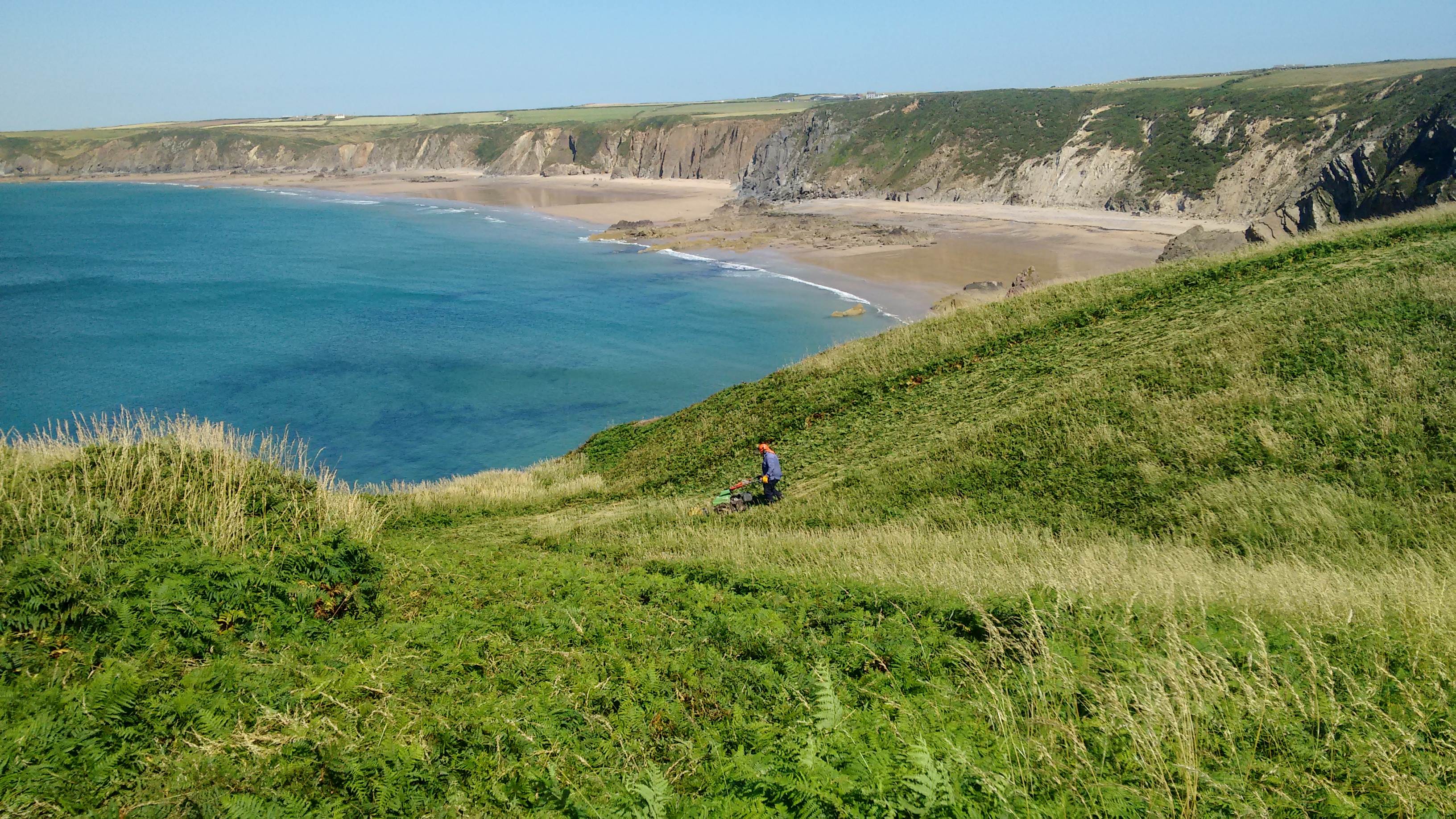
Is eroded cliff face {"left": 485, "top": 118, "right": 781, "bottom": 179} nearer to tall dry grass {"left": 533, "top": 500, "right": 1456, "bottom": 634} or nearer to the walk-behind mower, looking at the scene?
the walk-behind mower

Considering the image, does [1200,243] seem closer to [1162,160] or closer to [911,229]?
[911,229]

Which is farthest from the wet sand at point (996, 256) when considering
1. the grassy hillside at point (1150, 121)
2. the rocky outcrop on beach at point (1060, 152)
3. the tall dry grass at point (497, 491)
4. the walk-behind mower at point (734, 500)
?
the walk-behind mower at point (734, 500)

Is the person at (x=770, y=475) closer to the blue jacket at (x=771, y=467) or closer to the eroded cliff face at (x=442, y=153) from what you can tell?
the blue jacket at (x=771, y=467)

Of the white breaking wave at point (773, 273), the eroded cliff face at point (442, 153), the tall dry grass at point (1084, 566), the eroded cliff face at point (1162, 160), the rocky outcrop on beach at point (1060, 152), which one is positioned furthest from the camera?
the eroded cliff face at point (442, 153)

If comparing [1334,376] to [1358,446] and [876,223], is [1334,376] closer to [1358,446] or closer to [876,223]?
[1358,446]

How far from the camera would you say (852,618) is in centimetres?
806

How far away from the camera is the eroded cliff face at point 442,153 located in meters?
147

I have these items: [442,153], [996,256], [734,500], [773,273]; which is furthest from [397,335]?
[442,153]

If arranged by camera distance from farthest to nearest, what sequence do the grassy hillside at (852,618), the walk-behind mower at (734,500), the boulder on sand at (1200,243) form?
the boulder on sand at (1200,243) → the walk-behind mower at (734,500) → the grassy hillside at (852,618)

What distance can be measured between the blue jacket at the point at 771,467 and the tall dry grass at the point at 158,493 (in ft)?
21.7

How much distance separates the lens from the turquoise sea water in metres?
36.8

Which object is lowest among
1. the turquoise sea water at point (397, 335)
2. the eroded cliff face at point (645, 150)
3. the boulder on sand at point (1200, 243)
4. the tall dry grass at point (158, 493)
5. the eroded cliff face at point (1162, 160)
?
the turquoise sea water at point (397, 335)

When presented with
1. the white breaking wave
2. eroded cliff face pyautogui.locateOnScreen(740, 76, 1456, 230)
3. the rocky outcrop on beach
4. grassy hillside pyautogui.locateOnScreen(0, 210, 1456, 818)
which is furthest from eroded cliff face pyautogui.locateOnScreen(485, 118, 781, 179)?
grassy hillside pyautogui.locateOnScreen(0, 210, 1456, 818)

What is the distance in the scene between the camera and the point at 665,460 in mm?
20078
